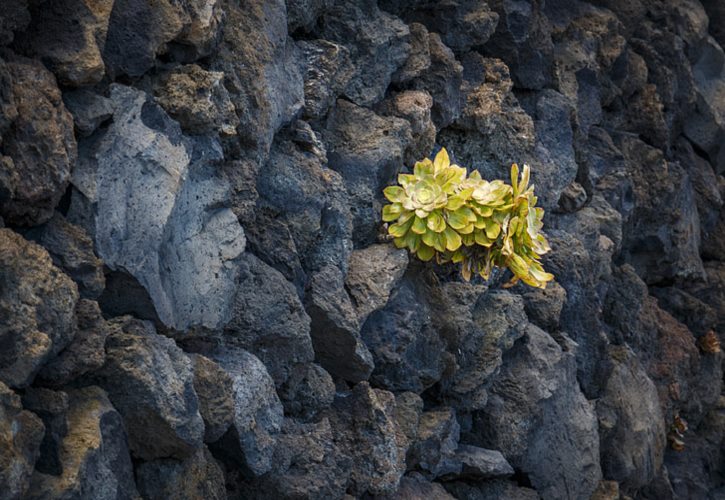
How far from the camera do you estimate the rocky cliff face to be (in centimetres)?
238

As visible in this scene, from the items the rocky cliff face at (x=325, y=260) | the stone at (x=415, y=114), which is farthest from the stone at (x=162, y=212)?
the stone at (x=415, y=114)

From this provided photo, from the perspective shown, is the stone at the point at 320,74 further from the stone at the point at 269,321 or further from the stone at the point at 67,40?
the stone at the point at 67,40

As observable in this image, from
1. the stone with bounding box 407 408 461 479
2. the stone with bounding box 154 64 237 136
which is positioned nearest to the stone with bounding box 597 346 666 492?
the stone with bounding box 407 408 461 479

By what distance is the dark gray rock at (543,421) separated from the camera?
423 centimetres

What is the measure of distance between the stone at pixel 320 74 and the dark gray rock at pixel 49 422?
1.41m

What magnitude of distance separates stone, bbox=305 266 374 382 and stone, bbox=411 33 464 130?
97 centimetres

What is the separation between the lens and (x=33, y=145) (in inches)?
90.3

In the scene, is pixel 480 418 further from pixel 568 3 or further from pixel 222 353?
pixel 568 3

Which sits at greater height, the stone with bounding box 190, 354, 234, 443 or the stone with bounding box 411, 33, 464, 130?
the stone with bounding box 411, 33, 464, 130

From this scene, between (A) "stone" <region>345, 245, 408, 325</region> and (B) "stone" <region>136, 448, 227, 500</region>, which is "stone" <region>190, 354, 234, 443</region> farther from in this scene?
(A) "stone" <region>345, 245, 408, 325</region>

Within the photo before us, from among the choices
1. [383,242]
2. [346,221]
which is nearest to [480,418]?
[383,242]

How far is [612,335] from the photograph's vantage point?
17.2ft

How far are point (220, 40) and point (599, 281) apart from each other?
8.21 feet

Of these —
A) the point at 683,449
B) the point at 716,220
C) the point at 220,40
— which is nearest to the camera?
the point at 220,40
